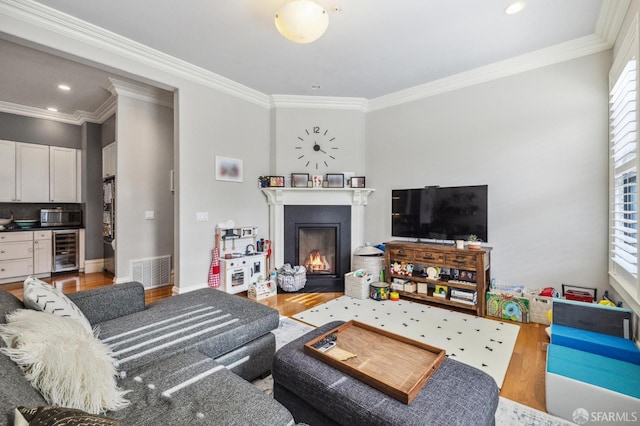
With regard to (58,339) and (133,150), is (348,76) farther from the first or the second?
(58,339)

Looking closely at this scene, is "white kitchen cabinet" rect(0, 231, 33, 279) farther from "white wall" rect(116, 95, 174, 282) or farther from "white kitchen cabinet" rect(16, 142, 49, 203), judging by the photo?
"white wall" rect(116, 95, 174, 282)

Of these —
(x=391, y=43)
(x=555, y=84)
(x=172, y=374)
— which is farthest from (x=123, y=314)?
(x=555, y=84)

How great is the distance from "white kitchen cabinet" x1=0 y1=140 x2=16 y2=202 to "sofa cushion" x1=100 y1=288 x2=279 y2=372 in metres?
4.55

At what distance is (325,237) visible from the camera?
4.38 m

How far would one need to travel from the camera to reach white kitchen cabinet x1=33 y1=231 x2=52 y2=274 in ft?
15.1

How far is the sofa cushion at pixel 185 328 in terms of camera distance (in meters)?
1.55

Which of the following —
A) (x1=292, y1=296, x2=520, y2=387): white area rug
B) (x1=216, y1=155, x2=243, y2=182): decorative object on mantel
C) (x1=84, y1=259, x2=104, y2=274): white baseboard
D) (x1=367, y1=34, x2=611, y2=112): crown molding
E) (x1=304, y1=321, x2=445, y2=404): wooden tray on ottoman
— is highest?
(x1=367, y1=34, x2=611, y2=112): crown molding

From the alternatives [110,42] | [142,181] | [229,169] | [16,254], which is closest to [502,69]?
[229,169]

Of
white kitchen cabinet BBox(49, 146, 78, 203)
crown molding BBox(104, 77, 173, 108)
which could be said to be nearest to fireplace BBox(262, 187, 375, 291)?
crown molding BBox(104, 77, 173, 108)

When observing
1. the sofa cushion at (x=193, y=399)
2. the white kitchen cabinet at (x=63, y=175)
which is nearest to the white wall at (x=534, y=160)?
the sofa cushion at (x=193, y=399)

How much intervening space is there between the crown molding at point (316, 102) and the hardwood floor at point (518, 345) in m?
2.77

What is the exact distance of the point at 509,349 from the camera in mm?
2402

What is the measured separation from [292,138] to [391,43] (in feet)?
6.28

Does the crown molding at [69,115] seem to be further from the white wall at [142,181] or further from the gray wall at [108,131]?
the white wall at [142,181]
